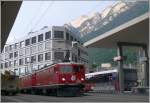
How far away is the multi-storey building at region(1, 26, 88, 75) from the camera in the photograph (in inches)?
3713

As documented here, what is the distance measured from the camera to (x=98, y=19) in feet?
305

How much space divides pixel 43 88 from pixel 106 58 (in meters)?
90.3

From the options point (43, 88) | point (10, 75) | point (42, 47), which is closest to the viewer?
point (43, 88)

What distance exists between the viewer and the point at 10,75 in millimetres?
40969

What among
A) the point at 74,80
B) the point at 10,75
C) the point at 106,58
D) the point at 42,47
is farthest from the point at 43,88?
the point at 106,58

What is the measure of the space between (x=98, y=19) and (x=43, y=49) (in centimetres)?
1637

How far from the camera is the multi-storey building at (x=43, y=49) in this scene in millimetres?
94312

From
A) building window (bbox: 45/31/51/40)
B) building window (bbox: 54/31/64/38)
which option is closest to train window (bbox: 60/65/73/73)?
building window (bbox: 54/31/64/38)

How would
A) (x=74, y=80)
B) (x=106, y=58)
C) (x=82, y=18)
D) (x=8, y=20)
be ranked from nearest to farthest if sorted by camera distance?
(x=8, y=20) < (x=74, y=80) < (x=82, y=18) < (x=106, y=58)

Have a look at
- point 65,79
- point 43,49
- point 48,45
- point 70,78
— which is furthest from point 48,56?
point 65,79

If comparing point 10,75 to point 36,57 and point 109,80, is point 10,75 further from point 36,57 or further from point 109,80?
point 36,57

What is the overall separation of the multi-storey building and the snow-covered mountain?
4.86 meters

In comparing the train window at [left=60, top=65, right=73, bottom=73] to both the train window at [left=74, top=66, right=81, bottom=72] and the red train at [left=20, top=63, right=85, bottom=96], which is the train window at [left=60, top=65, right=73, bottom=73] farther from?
the train window at [left=74, top=66, right=81, bottom=72]

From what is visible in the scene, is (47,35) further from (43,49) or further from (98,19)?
(98,19)
